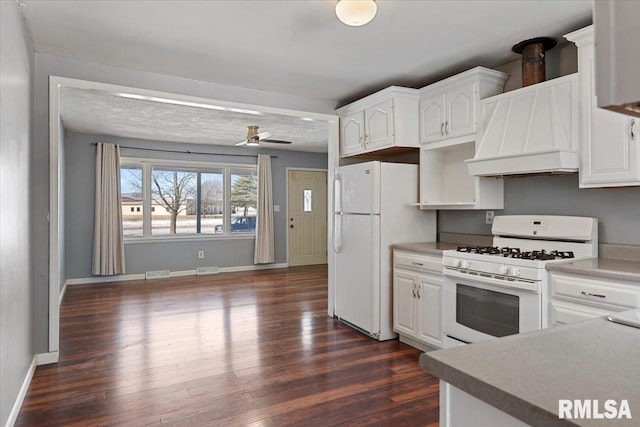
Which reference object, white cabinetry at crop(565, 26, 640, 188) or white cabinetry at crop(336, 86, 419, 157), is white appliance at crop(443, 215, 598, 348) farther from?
white cabinetry at crop(336, 86, 419, 157)

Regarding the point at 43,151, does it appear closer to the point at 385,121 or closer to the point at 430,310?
the point at 385,121

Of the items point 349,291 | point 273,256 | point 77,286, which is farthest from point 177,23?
point 273,256

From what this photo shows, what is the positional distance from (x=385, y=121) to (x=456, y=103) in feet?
2.26

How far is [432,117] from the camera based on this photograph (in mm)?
3656

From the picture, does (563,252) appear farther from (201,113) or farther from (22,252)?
(201,113)

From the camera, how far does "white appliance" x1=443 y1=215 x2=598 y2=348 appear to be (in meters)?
2.46

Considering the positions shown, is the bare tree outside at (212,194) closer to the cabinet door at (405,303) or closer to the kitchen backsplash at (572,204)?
the cabinet door at (405,303)

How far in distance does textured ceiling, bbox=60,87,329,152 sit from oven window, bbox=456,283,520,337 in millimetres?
2734

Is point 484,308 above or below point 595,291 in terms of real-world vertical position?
below

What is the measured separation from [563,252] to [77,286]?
255 inches

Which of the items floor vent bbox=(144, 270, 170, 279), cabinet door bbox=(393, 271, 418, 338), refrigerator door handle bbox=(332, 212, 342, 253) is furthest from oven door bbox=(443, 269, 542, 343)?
floor vent bbox=(144, 270, 170, 279)

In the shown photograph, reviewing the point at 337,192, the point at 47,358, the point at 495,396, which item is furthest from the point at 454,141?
the point at 47,358

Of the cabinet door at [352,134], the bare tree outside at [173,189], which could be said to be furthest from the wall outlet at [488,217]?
the bare tree outside at [173,189]

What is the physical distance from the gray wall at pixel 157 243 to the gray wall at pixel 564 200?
4948mm
